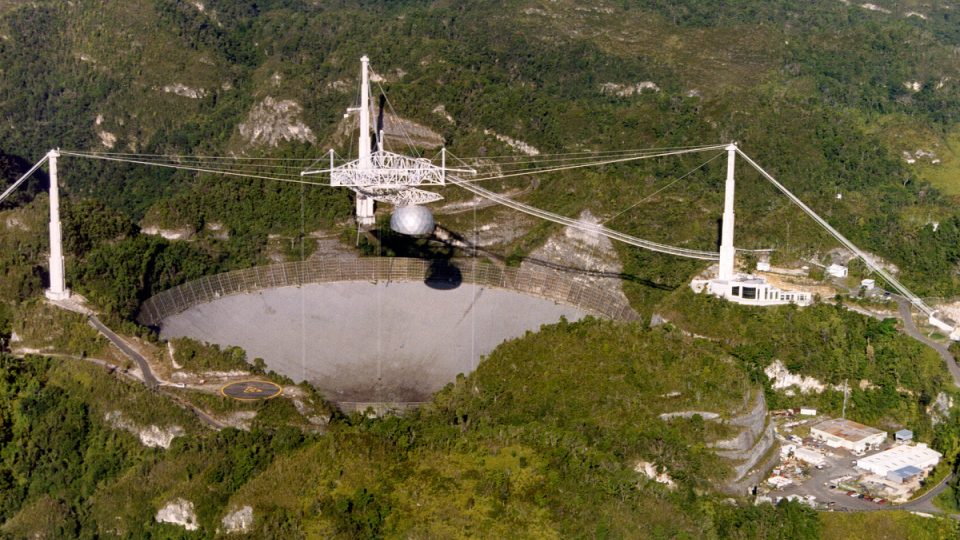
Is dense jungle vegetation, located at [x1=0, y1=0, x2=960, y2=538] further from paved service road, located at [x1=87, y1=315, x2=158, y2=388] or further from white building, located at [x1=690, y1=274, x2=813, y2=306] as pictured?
white building, located at [x1=690, y1=274, x2=813, y2=306]

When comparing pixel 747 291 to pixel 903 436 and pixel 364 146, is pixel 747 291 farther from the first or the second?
pixel 364 146

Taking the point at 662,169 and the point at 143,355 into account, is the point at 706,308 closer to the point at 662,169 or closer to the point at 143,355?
the point at 143,355

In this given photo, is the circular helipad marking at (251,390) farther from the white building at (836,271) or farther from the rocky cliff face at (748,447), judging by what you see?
the white building at (836,271)

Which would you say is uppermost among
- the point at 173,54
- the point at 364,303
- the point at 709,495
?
the point at 173,54

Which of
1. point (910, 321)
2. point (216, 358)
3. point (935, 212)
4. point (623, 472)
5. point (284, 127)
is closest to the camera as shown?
point (623, 472)

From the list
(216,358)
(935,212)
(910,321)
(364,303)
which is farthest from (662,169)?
(216,358)

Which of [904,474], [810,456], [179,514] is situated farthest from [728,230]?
[179,514]
